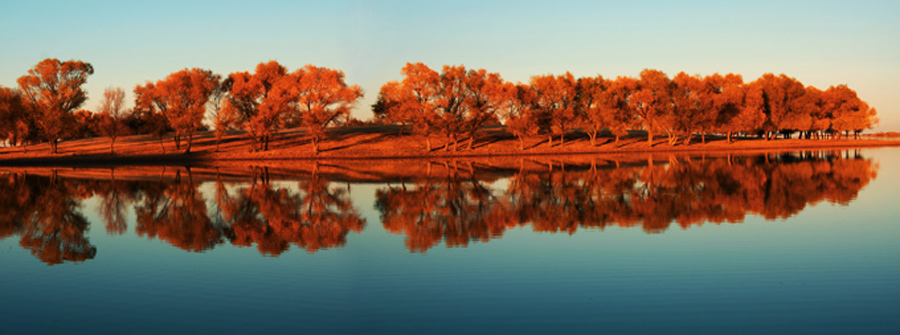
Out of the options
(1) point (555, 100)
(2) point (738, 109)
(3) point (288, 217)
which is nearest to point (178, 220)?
(3) point (288, 217)

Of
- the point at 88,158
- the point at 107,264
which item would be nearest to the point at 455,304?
the point at 107,264

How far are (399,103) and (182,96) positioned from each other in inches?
986

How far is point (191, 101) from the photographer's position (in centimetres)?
7875

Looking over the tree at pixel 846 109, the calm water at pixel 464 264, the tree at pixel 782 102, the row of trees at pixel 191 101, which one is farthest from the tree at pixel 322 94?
the tree at pixel 846 109

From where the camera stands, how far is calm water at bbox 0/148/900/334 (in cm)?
1020

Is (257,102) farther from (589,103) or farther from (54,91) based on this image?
(589,103)

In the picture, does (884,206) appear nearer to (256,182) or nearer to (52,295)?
(52,295)

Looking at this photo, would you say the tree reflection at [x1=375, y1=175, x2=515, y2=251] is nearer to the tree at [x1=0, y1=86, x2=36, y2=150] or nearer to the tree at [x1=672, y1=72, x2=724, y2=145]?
the tree at [x1=672, y1=72, x2=724, y2=145]

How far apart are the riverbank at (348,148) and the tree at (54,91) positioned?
12.7 ft

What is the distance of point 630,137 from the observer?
106125 millimetres

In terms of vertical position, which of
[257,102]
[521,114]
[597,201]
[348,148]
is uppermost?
[257,102]

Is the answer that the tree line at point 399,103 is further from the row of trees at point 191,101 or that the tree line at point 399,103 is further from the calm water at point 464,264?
the calm water at point 464,264

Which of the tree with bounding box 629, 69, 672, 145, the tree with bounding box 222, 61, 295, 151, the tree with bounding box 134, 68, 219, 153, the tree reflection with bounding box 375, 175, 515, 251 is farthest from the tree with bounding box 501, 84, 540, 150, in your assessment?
the tree reflection with bounding box 375, 175, 515, 251

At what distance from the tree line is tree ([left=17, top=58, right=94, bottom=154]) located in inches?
4.5
